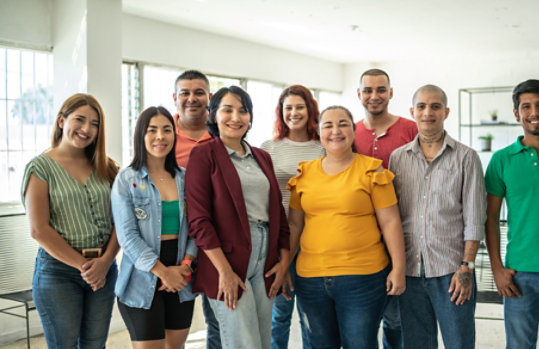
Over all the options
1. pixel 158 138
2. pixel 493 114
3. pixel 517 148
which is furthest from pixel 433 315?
pixel 493 114

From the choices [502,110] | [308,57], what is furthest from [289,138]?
[502,110]

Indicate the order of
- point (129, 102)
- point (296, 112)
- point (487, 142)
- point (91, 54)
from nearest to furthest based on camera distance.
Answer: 1. point (296, 112)
2. point (91, 54)
3. point (129, 102)
4. point (487, 142)

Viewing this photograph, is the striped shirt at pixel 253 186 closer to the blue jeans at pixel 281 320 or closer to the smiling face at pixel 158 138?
the smiling face at pixel 158 138

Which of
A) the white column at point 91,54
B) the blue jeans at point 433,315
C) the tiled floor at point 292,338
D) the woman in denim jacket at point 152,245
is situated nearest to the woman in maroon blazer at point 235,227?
the woman in denim jacket at point 152,245

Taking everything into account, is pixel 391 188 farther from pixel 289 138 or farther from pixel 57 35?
pixel 57 35

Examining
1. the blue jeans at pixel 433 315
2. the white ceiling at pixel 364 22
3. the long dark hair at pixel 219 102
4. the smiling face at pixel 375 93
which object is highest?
the white ceiling at pixel 364 22

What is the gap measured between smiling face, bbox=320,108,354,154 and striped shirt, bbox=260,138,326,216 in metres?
0.41

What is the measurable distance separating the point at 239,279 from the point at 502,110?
7.30 m

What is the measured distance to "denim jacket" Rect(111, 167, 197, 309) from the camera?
78.0 inches

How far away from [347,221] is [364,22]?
159 inches

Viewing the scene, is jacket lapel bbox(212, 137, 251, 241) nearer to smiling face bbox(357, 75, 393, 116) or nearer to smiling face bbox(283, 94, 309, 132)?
smiling face bbox(283, 94, 309, 132)

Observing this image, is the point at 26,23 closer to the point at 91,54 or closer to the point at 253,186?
the point at 91,54

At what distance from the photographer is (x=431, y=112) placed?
2.22 metres

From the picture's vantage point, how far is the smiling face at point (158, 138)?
2.11 m
